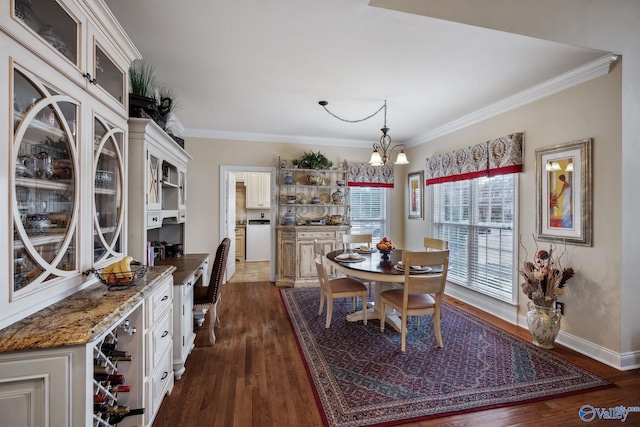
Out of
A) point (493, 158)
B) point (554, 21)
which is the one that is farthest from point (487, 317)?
point (554, 21)

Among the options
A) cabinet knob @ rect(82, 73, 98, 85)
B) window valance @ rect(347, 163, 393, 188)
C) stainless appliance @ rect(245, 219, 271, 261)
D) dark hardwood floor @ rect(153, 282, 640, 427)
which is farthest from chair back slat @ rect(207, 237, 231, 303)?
stainless appliance @ rect(245, 219, 271, 261)

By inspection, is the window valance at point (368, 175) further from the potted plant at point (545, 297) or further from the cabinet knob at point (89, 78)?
the cabinet knob at point (89, 78)

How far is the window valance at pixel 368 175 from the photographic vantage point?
5488 millimetres

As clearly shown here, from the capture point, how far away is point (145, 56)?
2.57m

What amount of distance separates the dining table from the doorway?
76.2 inches

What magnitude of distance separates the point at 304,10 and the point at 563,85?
2.65 metres

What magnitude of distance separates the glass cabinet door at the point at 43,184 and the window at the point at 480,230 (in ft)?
13.2

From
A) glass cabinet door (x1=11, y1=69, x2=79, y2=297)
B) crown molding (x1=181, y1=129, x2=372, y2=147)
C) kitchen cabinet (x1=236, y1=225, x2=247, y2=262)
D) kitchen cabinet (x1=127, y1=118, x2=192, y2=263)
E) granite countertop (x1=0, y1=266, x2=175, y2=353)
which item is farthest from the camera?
kitchen cabinet (x1=236, y1=225, x2=247, y2=262)

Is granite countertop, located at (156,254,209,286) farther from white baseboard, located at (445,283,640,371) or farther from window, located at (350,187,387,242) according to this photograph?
white baseboard, located at (445,283,640,371)

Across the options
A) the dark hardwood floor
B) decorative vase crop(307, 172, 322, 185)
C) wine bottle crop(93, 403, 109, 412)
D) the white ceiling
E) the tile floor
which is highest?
the white ceiling

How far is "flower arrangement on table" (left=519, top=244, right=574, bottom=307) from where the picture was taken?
275 cm

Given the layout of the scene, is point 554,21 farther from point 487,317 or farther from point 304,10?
point 487,317

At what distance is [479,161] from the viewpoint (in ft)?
12.6

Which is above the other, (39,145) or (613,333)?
(39,145)
